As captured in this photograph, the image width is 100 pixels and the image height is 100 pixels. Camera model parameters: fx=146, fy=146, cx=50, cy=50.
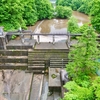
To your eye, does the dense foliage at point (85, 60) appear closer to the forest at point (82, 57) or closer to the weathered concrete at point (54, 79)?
the forest at point (82, 57)

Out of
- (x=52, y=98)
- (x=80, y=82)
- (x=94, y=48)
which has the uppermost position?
(x=94, y=48)

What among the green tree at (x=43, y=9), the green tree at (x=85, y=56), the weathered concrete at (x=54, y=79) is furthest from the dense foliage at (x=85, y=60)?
the green tree at (x=43, y=9)

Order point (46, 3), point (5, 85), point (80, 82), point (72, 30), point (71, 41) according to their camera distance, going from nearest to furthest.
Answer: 1. point (80, 82)
2. point (5, 85)
3. point (71, 41)
4. point (72, 30)
5. point (46, 3)

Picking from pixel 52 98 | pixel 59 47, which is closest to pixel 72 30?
pixel 59 47

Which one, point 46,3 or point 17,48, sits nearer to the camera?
point 17,48

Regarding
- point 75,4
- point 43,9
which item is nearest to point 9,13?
point 43,9

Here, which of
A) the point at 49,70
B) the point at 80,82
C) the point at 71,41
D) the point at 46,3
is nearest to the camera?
the point at 80,82

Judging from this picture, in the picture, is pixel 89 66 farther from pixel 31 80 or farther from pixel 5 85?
pixel 5 85

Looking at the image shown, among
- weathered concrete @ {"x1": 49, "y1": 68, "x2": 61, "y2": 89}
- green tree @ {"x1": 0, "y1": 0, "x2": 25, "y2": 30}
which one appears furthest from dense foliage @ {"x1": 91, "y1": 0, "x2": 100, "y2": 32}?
green tree @ {"x1": 0, "y1": 0, "x2": 25, "y2": 30}

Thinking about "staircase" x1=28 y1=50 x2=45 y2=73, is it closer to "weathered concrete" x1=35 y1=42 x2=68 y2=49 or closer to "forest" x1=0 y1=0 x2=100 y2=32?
"weathered concrete" x1=35 y1=42 x2=68 y2=49
